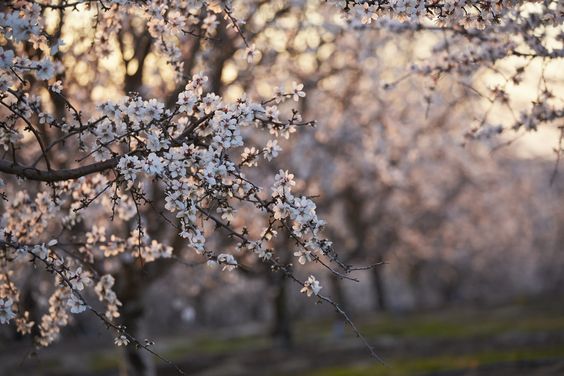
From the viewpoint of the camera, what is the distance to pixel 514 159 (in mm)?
40094

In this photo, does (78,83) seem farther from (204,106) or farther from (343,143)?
(343,143)

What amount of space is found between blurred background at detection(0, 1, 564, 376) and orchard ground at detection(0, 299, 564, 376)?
10cm

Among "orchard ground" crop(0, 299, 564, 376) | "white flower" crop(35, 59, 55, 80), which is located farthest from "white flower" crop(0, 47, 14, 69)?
"orchard ground" crop(0, 299, 564, 376)

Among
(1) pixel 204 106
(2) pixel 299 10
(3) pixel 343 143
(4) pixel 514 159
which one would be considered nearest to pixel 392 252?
(4) pixel 514 159

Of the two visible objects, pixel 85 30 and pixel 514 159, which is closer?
pixel 85 30

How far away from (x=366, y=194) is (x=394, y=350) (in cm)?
980

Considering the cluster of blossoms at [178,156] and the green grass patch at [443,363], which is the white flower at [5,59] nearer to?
the cluster of blossoms at [178,156]

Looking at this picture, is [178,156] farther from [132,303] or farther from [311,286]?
[132,303]

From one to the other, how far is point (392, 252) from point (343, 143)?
18548mm

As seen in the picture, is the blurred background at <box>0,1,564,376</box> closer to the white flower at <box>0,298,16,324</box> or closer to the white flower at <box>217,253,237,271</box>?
the white flower at <box>217,253,237,271</box>

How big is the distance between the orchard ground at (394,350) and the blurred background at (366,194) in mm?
104

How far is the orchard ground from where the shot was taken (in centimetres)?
1750

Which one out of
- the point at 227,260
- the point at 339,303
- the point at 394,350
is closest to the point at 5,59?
the point at 227,260

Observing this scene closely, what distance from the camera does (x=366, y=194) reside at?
3164 cm
